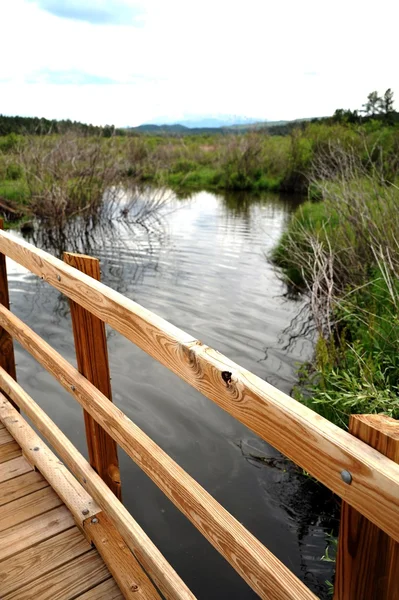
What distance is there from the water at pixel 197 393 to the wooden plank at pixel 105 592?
163 centimetres

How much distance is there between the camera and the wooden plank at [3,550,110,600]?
188cm

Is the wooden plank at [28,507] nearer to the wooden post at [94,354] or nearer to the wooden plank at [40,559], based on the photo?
the wooden plank at [40,559]

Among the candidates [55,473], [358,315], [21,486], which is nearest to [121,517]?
[55,473]

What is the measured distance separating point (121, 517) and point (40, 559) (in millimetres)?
423

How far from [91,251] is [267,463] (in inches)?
404

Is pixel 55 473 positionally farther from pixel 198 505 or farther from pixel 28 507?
pixel 198 505

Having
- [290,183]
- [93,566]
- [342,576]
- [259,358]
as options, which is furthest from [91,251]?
[290,183]

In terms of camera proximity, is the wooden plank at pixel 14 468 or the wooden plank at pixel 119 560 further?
the wooden plank at pixel 14 468

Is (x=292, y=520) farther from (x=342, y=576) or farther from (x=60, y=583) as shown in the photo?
(x=342, y=576)

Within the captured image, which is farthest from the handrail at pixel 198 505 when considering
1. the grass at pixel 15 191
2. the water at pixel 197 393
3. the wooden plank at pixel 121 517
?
the grass at pixel 15 191

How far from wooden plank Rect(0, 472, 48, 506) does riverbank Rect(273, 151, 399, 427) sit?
1925mm

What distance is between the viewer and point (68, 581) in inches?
76.7

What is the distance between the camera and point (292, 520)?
400cm

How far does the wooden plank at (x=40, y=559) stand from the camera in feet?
6.38
